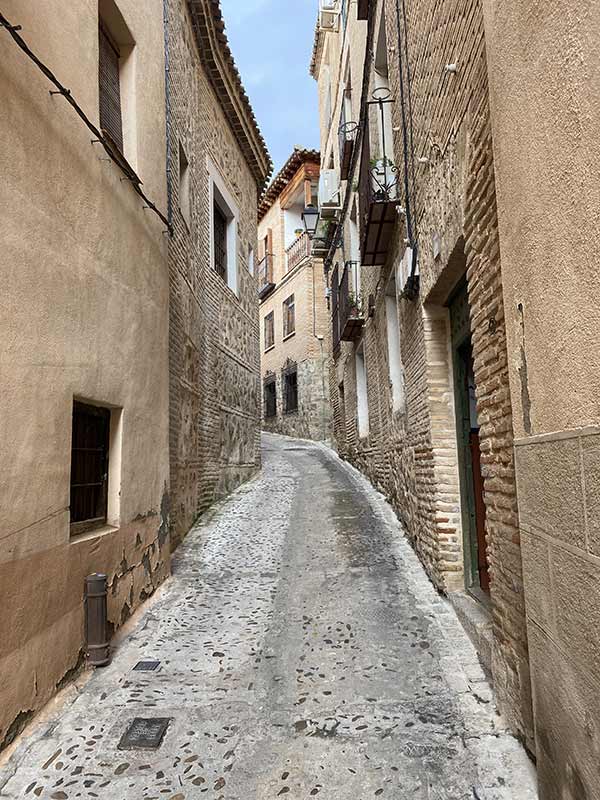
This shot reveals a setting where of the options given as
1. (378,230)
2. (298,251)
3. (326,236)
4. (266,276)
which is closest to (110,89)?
(378,230)

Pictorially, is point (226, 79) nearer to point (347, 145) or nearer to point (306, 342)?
point (347, 145)

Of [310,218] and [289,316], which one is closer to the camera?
[310,218]

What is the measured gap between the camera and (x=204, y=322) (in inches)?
356

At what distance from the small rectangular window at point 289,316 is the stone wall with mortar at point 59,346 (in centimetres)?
1583

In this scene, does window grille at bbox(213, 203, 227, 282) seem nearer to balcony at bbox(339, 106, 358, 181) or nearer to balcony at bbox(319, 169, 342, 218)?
balcony at bbox(339, 106, 358, 181)

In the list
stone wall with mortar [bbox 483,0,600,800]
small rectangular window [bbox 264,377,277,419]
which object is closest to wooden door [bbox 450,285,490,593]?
stone wall with mortar [bbox 483,0,600,800]

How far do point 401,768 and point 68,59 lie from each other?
15.3ft

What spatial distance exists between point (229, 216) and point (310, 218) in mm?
5193

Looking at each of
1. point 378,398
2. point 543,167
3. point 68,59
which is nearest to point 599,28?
point 543,167

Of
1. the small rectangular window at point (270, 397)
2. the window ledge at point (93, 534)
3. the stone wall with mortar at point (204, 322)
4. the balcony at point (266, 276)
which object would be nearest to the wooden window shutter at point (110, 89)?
the stone wall with mortar at point (204, 322)

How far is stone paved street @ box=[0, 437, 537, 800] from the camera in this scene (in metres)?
2.72

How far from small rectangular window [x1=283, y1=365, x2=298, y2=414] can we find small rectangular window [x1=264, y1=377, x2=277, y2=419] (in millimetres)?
1344

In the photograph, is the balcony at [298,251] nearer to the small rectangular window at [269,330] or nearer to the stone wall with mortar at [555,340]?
the small rectangular window at [269,330]

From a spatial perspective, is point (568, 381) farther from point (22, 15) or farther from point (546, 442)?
point (22, 15)
